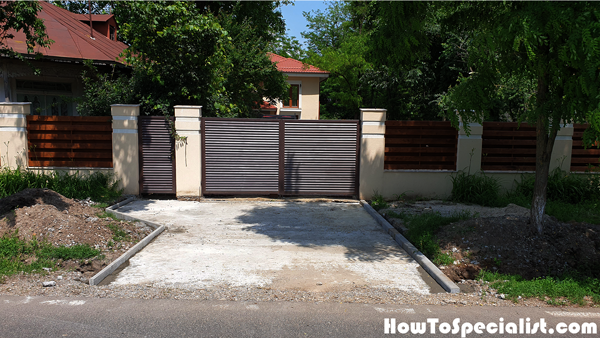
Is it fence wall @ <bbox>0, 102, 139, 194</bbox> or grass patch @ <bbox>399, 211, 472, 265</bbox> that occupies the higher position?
fence wall @ <bbox>0, 102, 139, 194</bbox>

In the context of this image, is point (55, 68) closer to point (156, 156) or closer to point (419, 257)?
point (156, 156)

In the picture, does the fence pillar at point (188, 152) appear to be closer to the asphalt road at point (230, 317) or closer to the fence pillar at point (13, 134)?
the fence pillar at point (13, 134)

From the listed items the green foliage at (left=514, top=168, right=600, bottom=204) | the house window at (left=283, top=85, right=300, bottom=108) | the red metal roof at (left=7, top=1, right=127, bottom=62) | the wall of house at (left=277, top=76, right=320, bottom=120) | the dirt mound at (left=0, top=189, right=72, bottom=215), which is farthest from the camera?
the house window at (left=283, top=85, right=300, bottom=108)

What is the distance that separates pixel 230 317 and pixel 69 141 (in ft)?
27.9

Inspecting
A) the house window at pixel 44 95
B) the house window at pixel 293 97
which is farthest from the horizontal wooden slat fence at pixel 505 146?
the house window at pixel 293 97

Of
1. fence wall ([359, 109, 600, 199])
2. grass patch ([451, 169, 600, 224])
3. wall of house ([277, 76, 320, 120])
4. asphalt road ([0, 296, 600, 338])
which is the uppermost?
wall of house ([277, 76, 320, 120])

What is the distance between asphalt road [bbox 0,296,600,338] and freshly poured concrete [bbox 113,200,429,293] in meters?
0.66

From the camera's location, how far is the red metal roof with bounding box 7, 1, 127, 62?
46.4 ft

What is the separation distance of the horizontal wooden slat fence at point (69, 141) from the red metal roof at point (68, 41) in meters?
3.72

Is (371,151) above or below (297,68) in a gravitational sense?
below

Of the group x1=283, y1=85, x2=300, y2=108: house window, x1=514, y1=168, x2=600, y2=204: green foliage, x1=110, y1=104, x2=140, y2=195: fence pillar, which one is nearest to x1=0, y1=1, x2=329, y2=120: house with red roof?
x1=110, y1=104, x2=140, y2=195: fence pillar

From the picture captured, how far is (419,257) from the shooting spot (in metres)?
6.48

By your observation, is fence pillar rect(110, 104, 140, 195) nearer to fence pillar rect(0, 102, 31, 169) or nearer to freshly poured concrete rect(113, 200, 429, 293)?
freshly poured concrete rect(113, 200, 429, 293)

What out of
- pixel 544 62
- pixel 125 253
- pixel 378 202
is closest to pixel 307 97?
pixel 378 202
